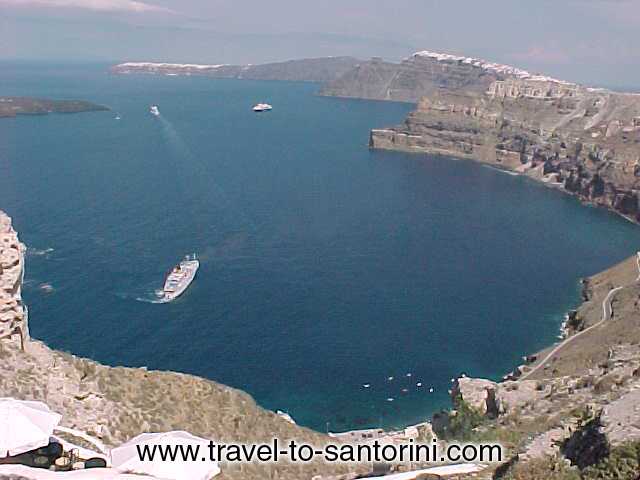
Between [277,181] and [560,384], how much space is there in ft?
381

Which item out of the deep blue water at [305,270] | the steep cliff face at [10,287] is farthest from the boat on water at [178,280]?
the steep cliff face at [10,287]

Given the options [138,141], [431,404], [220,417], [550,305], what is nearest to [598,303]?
[550,305]

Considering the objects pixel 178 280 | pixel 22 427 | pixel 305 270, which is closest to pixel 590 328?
pixel 305 270

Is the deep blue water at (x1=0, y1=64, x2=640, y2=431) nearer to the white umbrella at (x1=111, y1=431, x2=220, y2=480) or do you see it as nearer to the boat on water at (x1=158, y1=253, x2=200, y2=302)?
the boat on water at (x1=158, y1=253, x2=200, y2=302)

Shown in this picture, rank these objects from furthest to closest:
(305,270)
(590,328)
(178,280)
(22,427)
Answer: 1. (305,270)
2. (178,280)
3. (590,328)
4. (22,427)

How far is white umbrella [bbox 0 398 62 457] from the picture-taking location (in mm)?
18047

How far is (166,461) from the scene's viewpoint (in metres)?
18.7

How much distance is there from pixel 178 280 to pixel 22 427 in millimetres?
63929

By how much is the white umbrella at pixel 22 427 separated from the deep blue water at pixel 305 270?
40.3 meters

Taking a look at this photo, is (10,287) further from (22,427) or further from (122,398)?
(22,427)

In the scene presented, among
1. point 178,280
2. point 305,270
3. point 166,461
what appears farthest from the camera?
point 305,270

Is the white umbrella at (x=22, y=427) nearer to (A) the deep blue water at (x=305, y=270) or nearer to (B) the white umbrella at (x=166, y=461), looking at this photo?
(B) the white umbrella at (x=166, y=461)

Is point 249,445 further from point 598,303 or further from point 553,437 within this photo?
point 598,303

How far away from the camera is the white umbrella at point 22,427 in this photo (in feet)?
59.2
